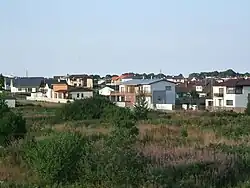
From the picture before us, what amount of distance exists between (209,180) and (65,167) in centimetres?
309

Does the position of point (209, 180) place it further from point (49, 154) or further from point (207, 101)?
point (207, 101)

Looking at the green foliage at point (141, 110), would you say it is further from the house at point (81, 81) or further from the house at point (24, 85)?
the house at point (24, 85)

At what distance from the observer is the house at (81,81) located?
117 m

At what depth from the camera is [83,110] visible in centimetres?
4625

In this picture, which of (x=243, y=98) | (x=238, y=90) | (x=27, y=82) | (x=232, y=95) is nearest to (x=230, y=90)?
(x=232, y=95)

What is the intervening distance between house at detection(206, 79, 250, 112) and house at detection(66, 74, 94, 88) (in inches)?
1949

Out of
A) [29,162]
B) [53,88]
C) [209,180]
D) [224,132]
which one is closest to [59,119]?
[224,132]

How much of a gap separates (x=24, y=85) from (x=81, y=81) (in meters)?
16.0

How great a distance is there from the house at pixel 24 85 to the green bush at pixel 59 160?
113m

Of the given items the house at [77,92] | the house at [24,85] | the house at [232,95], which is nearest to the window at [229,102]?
the house at [232,95]

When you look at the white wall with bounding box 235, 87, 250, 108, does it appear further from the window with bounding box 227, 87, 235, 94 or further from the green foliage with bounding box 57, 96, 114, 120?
the green foliage with bounding box 57, 96, 114, 120

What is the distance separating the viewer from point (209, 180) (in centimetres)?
1009

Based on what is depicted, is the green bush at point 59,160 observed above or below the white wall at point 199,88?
below

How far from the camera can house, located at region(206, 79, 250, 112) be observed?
2601 inches
